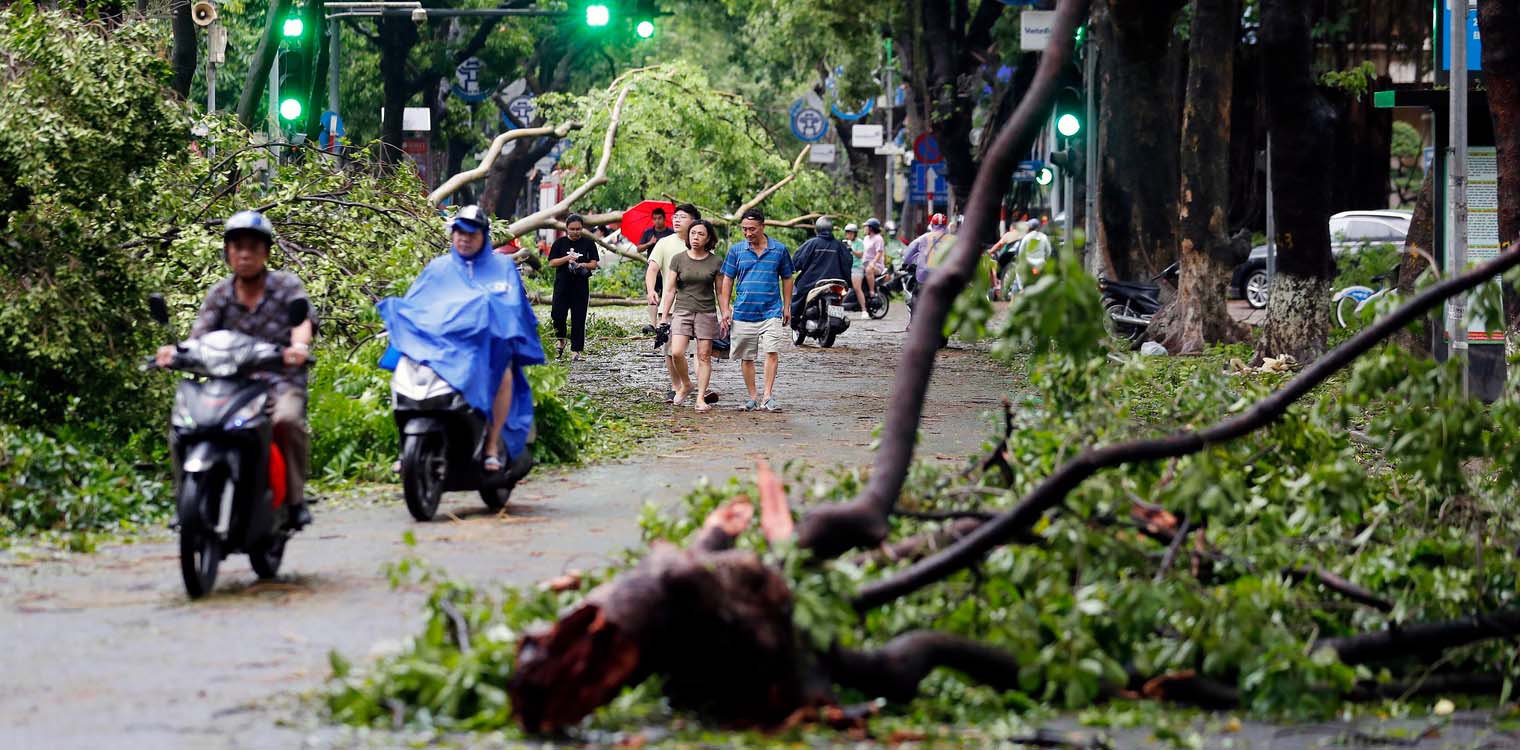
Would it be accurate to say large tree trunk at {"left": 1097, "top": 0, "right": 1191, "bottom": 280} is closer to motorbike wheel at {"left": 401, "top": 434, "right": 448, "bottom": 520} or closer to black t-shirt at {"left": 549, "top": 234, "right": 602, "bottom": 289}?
black t-shirt at {"left": 549, "top": 234, "right": 602, "bottom": 289}

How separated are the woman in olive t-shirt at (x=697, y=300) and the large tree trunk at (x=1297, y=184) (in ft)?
21.6

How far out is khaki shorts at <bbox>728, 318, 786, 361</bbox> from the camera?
691 inches

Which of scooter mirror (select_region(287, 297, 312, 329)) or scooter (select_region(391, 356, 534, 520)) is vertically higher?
scooter mirror (select_region(287, 297, 312, 329))

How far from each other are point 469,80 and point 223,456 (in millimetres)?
37082

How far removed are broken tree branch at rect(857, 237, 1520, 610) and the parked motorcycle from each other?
59.4 feet

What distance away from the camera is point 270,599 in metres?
8.21

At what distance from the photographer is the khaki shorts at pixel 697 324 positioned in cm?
1736

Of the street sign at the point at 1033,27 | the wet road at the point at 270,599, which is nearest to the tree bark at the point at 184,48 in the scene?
the wet road at the point at 270,599

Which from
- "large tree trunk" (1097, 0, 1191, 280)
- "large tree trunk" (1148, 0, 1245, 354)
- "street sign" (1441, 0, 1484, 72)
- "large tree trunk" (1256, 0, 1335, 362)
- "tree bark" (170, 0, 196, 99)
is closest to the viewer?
"street sign" (1441, 0, 1484, 72)

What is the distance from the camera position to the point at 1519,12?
13.6m

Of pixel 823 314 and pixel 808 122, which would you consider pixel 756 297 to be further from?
pixel 808 122

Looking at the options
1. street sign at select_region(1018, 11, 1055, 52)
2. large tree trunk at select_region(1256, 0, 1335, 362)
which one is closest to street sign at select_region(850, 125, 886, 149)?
street sign at select_region(1018, 11, 1055, 52)

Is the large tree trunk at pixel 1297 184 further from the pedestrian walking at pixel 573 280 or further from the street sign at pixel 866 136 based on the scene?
the street sign at pixel 866 136

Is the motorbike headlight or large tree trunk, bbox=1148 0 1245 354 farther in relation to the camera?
large tree trunk, bbox=1148 0 1245 354
